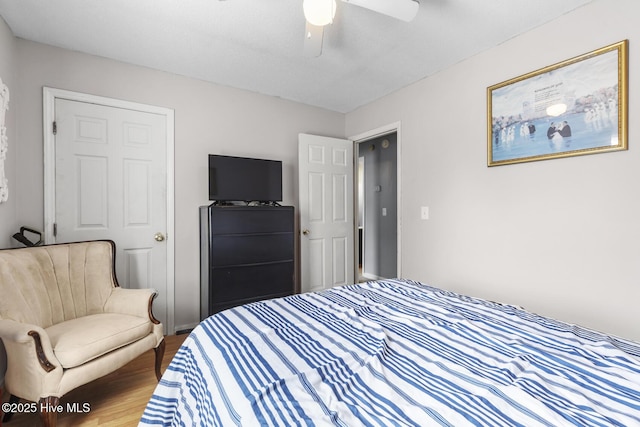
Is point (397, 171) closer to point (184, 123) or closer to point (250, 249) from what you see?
point (250, 249)

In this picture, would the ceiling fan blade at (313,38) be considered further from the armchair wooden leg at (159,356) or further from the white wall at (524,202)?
the armchair wooden leg at (159,356)

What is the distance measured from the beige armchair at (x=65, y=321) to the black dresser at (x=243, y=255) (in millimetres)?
694

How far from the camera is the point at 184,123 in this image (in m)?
2.96

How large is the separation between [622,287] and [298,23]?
2.62m

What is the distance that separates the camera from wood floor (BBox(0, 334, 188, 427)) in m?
1.67

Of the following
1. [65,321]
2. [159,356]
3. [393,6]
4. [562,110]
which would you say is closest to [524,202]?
[562,110]

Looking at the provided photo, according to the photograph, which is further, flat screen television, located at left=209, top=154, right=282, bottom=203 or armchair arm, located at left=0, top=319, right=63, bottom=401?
flat screen television, located at left=209, top=154, right=282, bottom=203

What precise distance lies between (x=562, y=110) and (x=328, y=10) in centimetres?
167

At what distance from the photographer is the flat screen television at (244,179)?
2.95m

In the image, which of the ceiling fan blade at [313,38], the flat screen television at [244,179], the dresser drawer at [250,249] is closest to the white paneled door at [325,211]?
the flat screen television at [244,179]

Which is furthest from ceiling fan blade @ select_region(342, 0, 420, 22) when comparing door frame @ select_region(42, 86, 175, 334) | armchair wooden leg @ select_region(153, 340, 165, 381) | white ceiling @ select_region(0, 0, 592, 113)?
armchair wooden leg @ select_region(153, 340, 165, 381)

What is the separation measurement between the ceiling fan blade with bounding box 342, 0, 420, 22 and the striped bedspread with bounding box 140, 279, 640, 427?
1.58 meters

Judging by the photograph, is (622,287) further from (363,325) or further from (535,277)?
(363,325)

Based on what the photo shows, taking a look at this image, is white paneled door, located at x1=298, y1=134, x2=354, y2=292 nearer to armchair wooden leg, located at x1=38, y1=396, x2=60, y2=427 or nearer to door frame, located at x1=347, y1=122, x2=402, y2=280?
door frame, located at x1=347, y1=122, x2=402, y2=280
